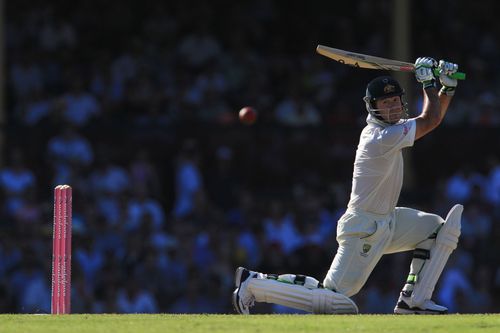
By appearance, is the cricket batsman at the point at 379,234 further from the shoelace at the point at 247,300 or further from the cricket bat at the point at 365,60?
the cricket bat at the point at 365,60

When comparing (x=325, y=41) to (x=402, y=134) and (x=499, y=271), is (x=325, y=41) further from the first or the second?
(x=402, y=134)

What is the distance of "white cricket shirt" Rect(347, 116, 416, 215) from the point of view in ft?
29.4

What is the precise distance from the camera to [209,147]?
16078mm

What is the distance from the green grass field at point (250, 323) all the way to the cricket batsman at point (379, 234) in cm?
44

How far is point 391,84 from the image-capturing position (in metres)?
9.10

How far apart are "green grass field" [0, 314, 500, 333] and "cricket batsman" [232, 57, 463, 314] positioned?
44cm

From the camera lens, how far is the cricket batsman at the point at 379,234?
8.95 metres

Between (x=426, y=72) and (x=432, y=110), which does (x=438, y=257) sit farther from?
(x=426, y=72)

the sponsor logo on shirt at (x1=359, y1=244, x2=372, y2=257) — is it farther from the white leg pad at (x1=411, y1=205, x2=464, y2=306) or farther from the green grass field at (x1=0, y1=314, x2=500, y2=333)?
the green grass field at (x1=0, y1=314, x2=500, y2=333)

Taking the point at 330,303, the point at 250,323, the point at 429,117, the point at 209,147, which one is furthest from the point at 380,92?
the point at 209,147

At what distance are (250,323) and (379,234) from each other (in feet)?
4.46

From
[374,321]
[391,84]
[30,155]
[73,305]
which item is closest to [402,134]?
[391,84]

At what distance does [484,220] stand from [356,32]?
14.2ft

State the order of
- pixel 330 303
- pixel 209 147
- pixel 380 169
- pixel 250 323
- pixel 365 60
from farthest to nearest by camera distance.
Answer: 1. pixel 209 147
2. pixel 365 60
3. pixel 380 169
4. pixel 330 303
5. pixel 250 323
